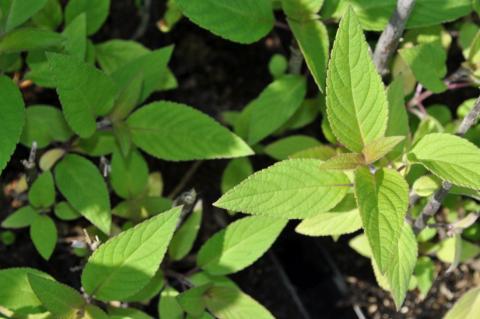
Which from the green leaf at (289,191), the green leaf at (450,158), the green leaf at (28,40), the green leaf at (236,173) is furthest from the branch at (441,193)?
the green leaf at (28,40)

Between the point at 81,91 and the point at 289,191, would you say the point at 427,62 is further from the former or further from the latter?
the point at 81,91

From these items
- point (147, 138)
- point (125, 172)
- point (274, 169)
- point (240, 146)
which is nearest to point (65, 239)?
A: point (125, 172)

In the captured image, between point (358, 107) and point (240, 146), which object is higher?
point (358, 107)

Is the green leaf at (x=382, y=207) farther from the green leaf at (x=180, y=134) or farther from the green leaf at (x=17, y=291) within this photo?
the green leaf at (x=17, y=291)

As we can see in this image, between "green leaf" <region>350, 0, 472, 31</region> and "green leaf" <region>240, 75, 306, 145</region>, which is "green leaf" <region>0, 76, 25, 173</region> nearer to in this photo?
"green leaf" <region>240, 75, 306, 145</region>

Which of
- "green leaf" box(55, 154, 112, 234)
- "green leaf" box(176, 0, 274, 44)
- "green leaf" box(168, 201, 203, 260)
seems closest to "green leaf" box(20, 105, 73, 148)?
"green leaf" box(55, 154, 112, 234)

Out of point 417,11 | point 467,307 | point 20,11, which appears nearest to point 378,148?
point 417,11

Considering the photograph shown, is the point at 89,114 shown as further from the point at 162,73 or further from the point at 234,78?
the point at 234,78
